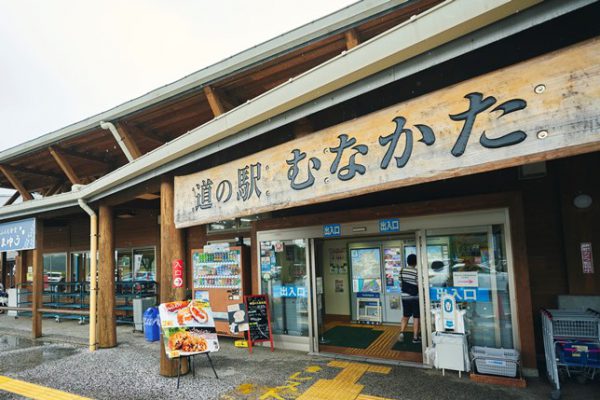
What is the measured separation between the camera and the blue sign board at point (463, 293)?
537cm

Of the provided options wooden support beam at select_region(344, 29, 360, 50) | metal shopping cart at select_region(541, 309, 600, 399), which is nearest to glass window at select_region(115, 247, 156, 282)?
wooden support beam at select_region(344, 29, 360, 50)

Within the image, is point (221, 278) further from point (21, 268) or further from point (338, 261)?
point (21, 268)

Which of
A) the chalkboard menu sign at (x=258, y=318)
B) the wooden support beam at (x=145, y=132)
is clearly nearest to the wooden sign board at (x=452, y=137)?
the chalkboard menu sign at (x=258, y=318)

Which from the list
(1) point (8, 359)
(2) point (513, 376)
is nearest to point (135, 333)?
(1) point (8, 359)

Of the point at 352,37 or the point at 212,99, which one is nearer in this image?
the point at 352,37

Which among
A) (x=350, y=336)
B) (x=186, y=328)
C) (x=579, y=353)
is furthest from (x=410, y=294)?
(x=186, y=328)

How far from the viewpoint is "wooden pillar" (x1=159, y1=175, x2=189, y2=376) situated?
557 centimetres

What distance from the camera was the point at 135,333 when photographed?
897 centimetres

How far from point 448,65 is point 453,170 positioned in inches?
70.2

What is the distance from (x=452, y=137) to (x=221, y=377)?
4.62m

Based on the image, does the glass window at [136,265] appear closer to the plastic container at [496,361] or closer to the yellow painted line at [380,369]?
the yellow painted line at [380,369]

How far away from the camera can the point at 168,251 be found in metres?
5.75

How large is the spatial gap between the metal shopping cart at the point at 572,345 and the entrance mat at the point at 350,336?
2.96 metres

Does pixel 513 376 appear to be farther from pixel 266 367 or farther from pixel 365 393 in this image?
pixel 266 367
